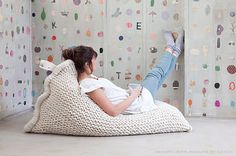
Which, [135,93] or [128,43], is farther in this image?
[128,43]

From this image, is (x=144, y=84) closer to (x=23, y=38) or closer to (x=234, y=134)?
(x=234, y=134)

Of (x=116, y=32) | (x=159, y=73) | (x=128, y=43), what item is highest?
(x=116, y=32)

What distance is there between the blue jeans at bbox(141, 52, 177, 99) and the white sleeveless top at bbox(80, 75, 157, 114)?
32cm

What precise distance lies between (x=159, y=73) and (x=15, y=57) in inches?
53.5

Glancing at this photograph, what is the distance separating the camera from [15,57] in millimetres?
3936

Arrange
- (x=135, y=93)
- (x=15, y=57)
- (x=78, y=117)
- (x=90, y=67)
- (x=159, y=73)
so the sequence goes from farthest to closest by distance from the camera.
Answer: (x=15, y=57)
(x=159, y=73)
(x=135, y=93)
(x=90, y=67)
(x=78, y=117)

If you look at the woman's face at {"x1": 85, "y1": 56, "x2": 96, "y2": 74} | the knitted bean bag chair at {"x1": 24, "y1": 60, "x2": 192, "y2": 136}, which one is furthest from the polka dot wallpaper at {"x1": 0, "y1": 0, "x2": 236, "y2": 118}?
the woman's face at {"x1": 85, "y1": 56, "x2": 96, "y2": 74}

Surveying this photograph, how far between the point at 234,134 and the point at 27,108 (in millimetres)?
2166

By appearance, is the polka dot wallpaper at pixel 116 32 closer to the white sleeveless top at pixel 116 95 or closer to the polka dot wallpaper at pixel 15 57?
the polka dot wallpaper at pixel 15 57

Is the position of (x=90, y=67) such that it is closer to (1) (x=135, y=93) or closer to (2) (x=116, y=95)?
(2) (x=116, y=95)

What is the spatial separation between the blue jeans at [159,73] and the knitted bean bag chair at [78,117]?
545mm

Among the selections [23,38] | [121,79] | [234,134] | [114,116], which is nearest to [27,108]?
[23,38]

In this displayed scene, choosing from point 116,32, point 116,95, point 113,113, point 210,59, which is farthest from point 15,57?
point 210,59

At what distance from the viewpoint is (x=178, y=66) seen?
4031 mm
